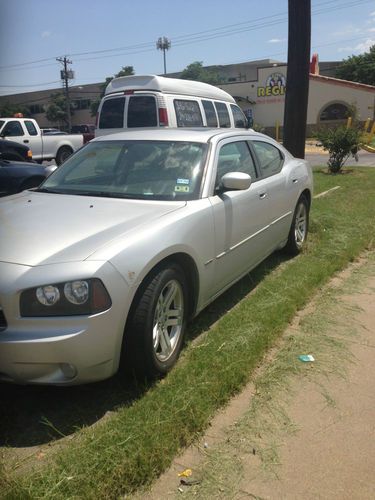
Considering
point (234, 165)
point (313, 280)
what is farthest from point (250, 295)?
point (234, 165)

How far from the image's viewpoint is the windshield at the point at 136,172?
381cm

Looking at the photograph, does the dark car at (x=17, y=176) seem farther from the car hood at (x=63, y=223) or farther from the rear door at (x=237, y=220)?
the rear door at (x=237, y=220)

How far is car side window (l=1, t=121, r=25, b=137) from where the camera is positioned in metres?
15.6

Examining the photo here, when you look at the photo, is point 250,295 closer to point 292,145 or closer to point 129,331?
point 129,331

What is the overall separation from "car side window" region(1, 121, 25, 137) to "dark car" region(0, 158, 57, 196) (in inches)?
328

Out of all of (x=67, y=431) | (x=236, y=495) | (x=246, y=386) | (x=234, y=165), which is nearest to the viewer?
(x=236, y=495)

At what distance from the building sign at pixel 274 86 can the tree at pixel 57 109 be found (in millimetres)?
36774

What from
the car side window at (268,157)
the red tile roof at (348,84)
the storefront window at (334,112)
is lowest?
the storefront window at (334,112)

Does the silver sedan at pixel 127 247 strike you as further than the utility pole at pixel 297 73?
No

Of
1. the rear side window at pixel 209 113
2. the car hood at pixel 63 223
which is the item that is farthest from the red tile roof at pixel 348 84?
the car hood at pixel 63 223

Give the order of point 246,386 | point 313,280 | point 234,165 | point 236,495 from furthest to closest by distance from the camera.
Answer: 1. point 313,280
2. point 234,165
3. point 246,386
4. point 236,495

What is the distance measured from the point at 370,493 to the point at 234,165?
2.85 m

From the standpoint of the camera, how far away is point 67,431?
8.78ft

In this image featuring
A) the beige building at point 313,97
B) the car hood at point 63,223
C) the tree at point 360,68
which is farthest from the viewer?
the tree at point 360,68
